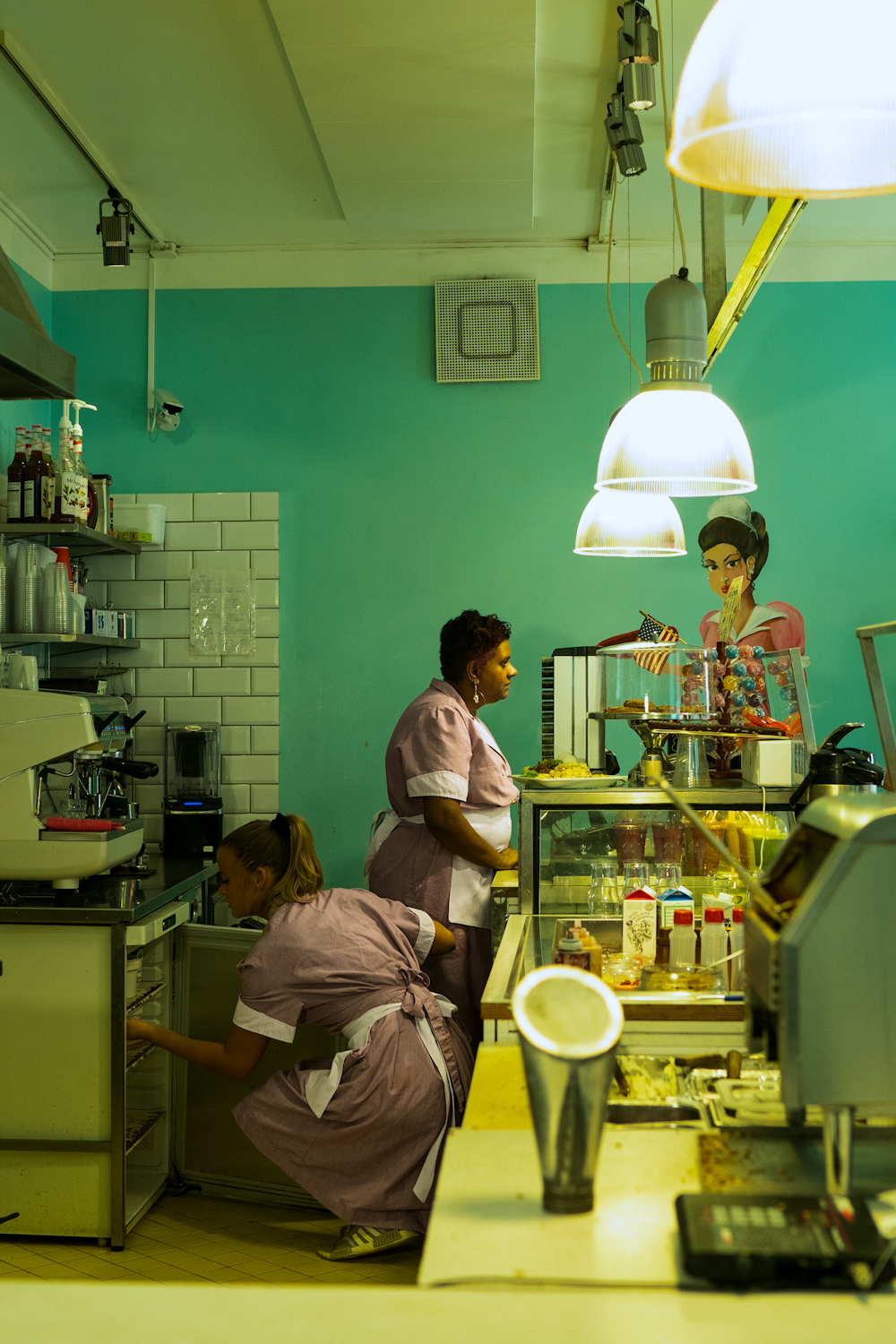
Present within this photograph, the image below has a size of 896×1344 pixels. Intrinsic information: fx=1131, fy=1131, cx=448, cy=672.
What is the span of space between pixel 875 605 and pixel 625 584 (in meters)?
Result: 1.07

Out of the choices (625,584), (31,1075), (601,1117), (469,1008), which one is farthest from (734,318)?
(31,1075)

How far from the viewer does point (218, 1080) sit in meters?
3.52

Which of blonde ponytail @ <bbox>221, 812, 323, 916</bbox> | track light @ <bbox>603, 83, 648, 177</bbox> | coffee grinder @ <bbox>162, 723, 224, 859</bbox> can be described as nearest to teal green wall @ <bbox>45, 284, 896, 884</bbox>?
coffee grinder @ <bbox>162, 723, 224, 859</bbox>

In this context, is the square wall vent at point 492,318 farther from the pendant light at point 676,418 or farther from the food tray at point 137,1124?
the food tray at point 137,1124

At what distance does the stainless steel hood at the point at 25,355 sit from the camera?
2395 mm

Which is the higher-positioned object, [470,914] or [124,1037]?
[470,914]

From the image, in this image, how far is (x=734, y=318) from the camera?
3.22 m

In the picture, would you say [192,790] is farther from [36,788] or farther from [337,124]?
[337,124]

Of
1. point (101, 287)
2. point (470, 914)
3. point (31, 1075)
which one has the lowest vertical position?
point (31, 1075)

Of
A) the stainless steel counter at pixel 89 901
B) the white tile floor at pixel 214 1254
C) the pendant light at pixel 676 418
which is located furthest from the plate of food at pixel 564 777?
the white tile floor at pixel 214 1254

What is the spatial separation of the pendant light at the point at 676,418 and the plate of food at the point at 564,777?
898 mm

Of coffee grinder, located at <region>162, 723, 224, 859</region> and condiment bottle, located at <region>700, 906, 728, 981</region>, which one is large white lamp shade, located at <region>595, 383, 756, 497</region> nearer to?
condiment bottle, located at <region>700, 906, 728, 981</region>

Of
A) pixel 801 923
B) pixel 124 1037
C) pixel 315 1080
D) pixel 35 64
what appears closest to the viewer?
pixel 801 923

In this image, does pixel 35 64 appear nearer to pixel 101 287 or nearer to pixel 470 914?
pixel 101 287
